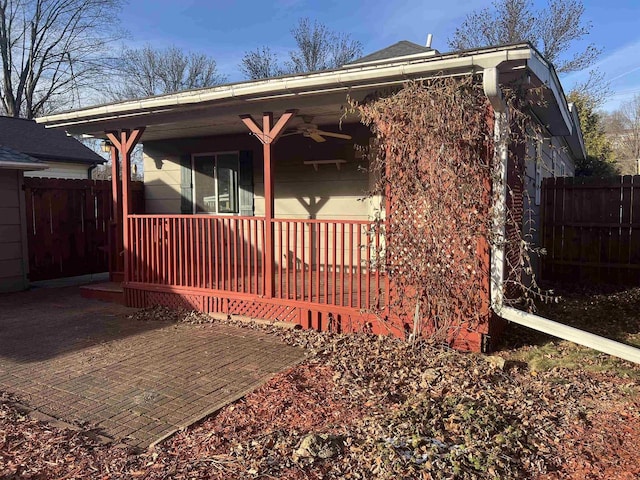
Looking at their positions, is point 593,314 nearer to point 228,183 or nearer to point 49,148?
point 228,183

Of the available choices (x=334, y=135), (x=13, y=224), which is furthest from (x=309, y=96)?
(x=13, y=224)

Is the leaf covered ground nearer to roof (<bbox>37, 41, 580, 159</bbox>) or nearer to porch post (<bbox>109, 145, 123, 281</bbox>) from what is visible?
roof (<bbox>37, 41, 580, 159</bbox>)

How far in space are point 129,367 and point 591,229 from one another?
793 centimetres

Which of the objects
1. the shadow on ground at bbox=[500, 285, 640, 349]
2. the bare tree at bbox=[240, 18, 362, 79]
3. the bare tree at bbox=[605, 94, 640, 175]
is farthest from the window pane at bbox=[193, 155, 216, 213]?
the bare tree at bbox=[605, 94, 640, 175]

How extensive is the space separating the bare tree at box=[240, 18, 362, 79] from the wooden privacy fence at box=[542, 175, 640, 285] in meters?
22.5

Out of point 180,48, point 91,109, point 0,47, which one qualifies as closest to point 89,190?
point 91,109

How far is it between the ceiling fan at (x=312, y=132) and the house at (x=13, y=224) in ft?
15.2

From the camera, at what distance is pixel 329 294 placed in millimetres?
5965

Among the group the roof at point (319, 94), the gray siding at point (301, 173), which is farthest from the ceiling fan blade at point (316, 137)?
the roof at point (319, 94)

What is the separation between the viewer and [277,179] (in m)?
8.63

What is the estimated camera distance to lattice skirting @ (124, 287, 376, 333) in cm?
539

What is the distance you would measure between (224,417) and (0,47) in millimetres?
29223

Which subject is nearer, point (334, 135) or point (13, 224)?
point (334, 135)

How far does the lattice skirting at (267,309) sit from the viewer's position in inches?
212
